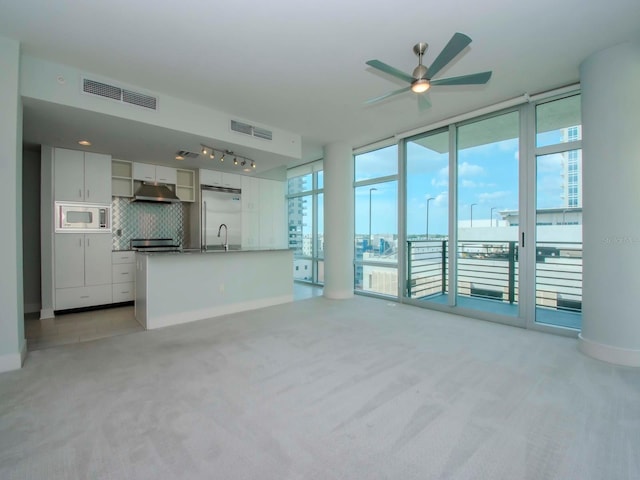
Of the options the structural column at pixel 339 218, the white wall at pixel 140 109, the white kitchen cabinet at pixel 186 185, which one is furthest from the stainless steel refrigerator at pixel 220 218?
the structural column at pixel 339 218

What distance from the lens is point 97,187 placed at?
4660 millimetres

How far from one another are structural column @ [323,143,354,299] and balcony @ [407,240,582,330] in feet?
3.69

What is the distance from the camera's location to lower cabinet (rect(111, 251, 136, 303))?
4.84m

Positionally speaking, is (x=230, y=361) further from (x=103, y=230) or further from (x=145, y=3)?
(x=103, y=230)

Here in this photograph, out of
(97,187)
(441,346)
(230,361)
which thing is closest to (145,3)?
(230,361)

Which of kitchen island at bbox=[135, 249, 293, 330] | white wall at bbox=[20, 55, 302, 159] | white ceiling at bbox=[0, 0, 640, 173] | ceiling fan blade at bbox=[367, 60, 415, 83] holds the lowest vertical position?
kitchen island at bbox=[135, 249, 293, 330]

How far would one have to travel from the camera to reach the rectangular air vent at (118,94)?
3.02m

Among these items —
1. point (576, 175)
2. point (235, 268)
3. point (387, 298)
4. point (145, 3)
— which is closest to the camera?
point (145, 3)

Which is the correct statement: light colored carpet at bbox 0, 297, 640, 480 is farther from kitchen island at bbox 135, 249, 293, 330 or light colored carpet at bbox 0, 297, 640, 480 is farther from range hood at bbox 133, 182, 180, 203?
range hood at bbox 133, 182, 180, 203

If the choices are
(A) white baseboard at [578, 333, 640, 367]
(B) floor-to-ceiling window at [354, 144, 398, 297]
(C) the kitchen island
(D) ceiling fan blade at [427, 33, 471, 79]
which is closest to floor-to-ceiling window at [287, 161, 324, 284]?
(B) floor-to-ceiling window at [354, 144, 398, 297]

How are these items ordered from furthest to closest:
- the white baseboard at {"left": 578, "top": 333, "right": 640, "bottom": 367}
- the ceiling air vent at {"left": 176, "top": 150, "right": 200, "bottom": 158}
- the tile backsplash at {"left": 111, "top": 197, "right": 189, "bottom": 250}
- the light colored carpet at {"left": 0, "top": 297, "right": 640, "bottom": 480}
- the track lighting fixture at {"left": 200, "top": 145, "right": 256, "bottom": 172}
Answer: the tile backsplash at {"left": 111, "top": 197, "right": 189, "bottom": 250}, the ceiling air vent at {"left": 176, "top": 150, "right": 200, "bottom": 158}, the track lighting fixture at {"left": 200, "top": 145, "right": 256, "bottom": 172}, the white baseboard at {"left": 578, "top": 333, "right": 640, "bottom": 367}, the light colored carpet at {"left": 0, "top": 297, "right": 640, "bottom": 480}

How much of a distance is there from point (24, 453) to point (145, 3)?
297cm

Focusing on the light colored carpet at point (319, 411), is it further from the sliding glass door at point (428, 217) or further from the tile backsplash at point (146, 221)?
the tile backsplash at point (146, 221)

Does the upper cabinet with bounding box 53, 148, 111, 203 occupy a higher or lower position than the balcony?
higher
